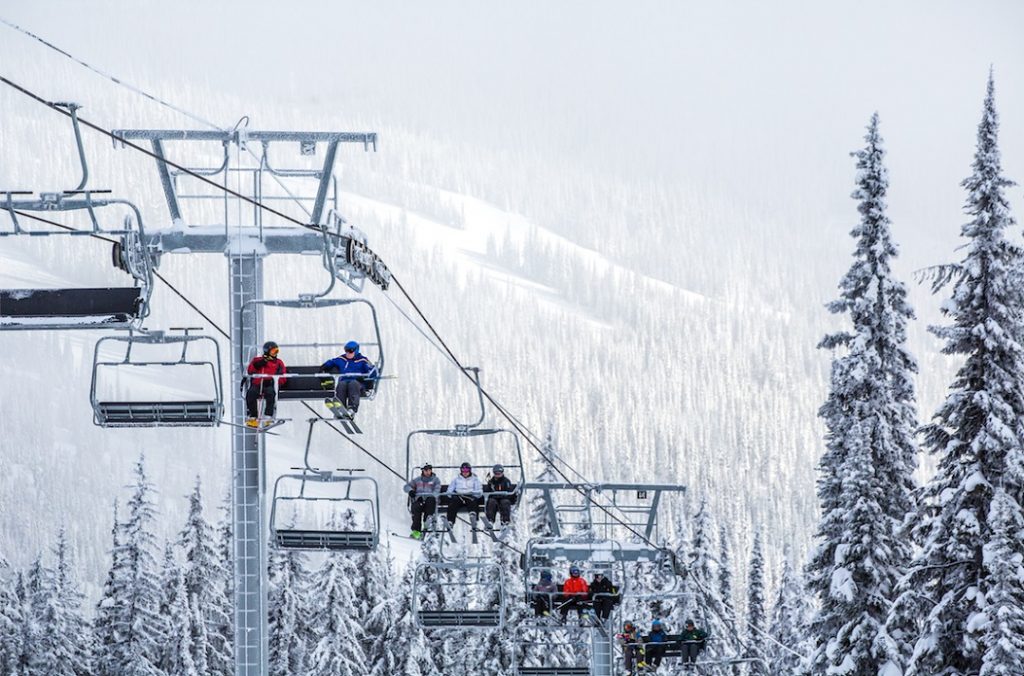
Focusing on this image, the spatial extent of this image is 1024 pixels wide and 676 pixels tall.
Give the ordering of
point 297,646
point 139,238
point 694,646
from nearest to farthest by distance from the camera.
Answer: point 139,238 < point 694,646 < point 297,646

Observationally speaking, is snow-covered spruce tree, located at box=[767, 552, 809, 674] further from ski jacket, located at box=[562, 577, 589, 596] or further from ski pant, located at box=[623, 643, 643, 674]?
ski jacket, located at box=[562, 577, 589, 596]

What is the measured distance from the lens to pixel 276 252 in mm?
15625

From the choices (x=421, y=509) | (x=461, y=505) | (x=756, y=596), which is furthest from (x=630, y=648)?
(x=756, y=596)

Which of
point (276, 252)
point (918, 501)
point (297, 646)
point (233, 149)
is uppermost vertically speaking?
point (233, 149)

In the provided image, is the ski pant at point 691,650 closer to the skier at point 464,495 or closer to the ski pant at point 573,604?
the ski pant at point 573,604

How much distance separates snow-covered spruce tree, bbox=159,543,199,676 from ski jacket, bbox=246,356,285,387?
106 ft

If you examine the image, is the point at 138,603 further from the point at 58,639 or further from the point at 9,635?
the point at 9,635

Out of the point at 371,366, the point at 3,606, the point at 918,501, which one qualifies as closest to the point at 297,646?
the point at 3,606

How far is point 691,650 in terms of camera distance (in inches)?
1220

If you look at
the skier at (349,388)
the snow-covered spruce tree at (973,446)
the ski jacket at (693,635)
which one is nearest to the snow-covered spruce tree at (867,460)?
the snow-covered spruce tree at (973,446)

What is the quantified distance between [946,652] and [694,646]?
881 centimetres

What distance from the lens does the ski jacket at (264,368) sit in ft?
51.3

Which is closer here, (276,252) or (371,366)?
(276,252)

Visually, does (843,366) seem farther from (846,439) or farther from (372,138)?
(372,138)
